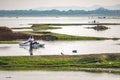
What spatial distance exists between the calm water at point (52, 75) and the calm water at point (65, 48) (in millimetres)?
1996

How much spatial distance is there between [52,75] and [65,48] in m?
3.83

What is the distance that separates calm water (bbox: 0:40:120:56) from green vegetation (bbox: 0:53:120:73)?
87 cm

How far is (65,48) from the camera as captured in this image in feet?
55.3

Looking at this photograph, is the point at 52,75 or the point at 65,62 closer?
the point at 52,75

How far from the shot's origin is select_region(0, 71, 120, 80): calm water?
42.2 feet

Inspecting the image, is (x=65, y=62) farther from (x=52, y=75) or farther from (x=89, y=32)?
(x=89, y=32)

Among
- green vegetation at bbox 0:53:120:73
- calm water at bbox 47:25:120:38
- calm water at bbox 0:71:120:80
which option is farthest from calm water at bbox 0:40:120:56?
calm water at bbox 47:25:120:38

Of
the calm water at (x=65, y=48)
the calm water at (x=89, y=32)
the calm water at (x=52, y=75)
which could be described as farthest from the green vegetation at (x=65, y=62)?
the calm water at (x=89, y=32)

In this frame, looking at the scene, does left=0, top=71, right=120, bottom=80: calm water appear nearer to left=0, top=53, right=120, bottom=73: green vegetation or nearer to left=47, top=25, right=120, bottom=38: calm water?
left=0, top=53, right=120, bottom=73: green vegetation

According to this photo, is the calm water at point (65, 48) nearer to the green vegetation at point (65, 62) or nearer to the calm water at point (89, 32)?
the green vegetation at point (65, 62)

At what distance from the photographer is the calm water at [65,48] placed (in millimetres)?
15844

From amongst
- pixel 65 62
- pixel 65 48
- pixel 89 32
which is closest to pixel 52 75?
pixel 65 62

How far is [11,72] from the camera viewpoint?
13.4m

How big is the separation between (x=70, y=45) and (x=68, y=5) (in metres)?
1.99
